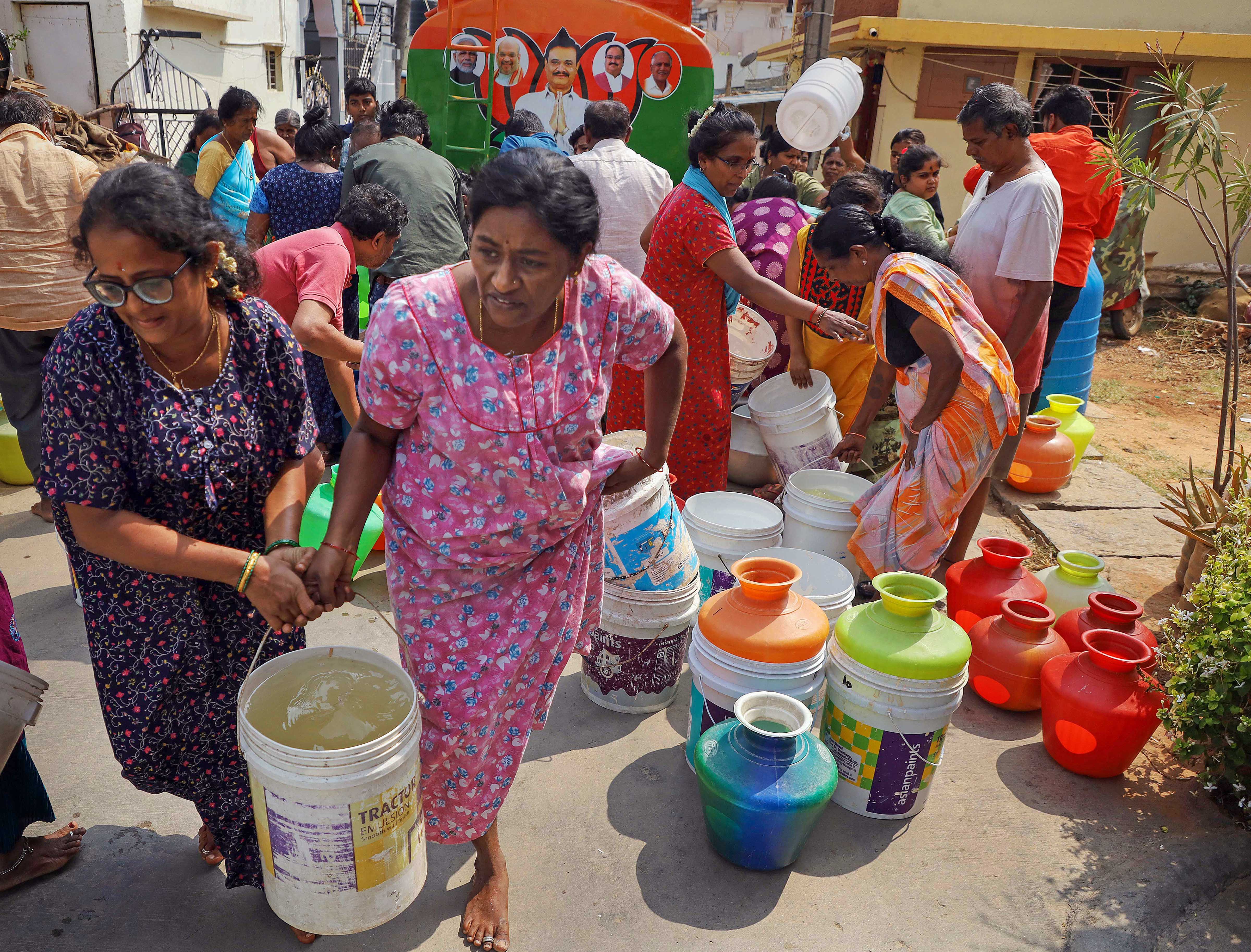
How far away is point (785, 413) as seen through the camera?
427cm

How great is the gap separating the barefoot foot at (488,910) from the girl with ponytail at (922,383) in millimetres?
1950

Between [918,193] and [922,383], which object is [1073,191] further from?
[922,383]

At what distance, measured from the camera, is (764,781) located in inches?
92.0

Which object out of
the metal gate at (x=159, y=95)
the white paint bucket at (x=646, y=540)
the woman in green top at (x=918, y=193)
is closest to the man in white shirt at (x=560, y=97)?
the woman in green top at (x=918, y=193)

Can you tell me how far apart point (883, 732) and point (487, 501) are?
1416 mm

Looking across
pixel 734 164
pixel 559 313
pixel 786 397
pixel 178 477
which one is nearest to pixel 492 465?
pixel 559 313

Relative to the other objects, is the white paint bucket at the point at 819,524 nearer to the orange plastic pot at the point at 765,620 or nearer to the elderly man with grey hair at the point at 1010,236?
the elderly man with grey hair at the point at 1010,236

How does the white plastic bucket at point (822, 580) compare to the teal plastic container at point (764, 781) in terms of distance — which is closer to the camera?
the teal plastic container at point (764, 781)

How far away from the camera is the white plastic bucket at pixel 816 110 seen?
22.0 feet

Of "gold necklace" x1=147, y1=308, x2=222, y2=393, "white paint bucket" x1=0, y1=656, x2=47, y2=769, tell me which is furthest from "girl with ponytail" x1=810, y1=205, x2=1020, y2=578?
"white paint bucket" x1=0, y1=656, x2=47, y2=769

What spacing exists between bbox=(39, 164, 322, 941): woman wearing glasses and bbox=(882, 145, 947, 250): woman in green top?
154 inches

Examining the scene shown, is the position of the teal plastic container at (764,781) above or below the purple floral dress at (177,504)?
below

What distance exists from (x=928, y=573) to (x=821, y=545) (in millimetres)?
438

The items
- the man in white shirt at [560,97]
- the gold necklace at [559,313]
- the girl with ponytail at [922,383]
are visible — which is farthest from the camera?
the man in white shirt at [560,97]
